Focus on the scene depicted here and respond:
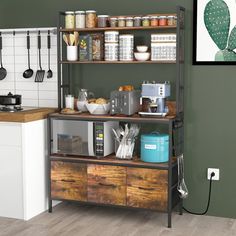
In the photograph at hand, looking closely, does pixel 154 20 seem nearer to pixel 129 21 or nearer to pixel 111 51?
pixel 129 21

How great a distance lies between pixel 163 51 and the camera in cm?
396

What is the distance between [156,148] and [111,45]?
946 millimetres

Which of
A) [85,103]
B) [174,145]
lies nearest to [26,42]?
[85,103]

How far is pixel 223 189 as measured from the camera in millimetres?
4137

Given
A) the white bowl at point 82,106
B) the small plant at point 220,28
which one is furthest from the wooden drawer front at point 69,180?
the small plant at point 220,28

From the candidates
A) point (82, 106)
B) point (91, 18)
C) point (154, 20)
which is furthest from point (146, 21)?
point (82, 106)

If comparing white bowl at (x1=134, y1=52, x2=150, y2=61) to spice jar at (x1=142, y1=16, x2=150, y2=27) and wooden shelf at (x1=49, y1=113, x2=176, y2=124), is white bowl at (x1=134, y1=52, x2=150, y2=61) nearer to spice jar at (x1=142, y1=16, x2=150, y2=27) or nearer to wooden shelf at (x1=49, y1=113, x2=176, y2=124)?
spice jar at (x1=142, y1=16, x2=150, y2=27)

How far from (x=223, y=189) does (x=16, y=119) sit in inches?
70.9

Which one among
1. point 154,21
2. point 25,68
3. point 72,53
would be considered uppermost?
point 154,21

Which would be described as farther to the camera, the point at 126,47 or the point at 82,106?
the point at 82,106

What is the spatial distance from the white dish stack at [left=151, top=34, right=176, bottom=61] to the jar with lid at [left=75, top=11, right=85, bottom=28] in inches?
25.5

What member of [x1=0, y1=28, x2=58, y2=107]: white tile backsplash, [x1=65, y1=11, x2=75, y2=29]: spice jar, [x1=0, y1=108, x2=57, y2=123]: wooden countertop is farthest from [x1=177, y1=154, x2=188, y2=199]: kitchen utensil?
[x1=65, y1=11, x2=75, y2=29]: spice jar

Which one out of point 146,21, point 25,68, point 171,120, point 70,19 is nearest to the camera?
point 171,120

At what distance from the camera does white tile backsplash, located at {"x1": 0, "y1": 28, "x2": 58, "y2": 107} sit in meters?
4.63
